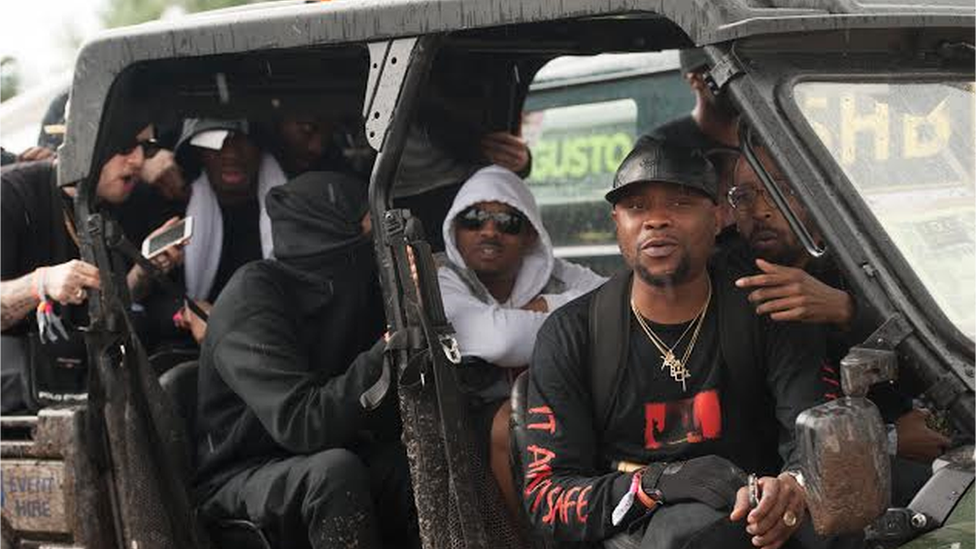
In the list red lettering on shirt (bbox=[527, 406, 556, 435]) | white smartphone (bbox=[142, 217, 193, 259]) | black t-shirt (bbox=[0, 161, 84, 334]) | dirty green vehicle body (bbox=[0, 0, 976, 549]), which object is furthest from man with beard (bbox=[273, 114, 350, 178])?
red lettering on shirt (bbox=[527, 406, 556, 435])

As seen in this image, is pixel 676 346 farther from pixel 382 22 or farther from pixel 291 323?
pixel 291 323

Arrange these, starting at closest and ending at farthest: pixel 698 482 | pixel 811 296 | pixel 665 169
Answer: pixel 698 482, pixel 811 296, pixel 665 169

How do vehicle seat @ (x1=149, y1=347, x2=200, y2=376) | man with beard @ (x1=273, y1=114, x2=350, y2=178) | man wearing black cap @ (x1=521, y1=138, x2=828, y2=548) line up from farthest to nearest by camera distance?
man with beard @ (x1=273, y1=114, x2=350, y2=178) → vehicle seat @ (x1=149, y1=347, x2=200, y2=376) → man wearing black cap @ (x1=521, y1=138, x2=828, y2=548)

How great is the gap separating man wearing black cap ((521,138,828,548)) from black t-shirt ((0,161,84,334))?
5.64 ft

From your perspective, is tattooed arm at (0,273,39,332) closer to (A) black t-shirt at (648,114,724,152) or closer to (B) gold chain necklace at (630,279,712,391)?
(B) gold chain necklace at (630,279,712,391)

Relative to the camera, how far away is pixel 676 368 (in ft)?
10.7

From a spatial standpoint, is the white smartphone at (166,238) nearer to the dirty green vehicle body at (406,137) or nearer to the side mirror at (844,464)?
the dirty green vehicle body at (406,137)

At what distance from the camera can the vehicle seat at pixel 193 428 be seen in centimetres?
387

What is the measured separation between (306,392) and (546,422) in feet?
2.54

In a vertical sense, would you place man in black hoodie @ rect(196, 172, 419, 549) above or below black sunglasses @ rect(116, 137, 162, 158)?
below

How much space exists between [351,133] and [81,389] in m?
1.38

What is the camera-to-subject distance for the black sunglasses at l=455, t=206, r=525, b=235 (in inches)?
165

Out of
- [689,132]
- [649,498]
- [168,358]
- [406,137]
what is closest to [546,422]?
[649,498]

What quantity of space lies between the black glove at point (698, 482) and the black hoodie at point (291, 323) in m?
1.08
